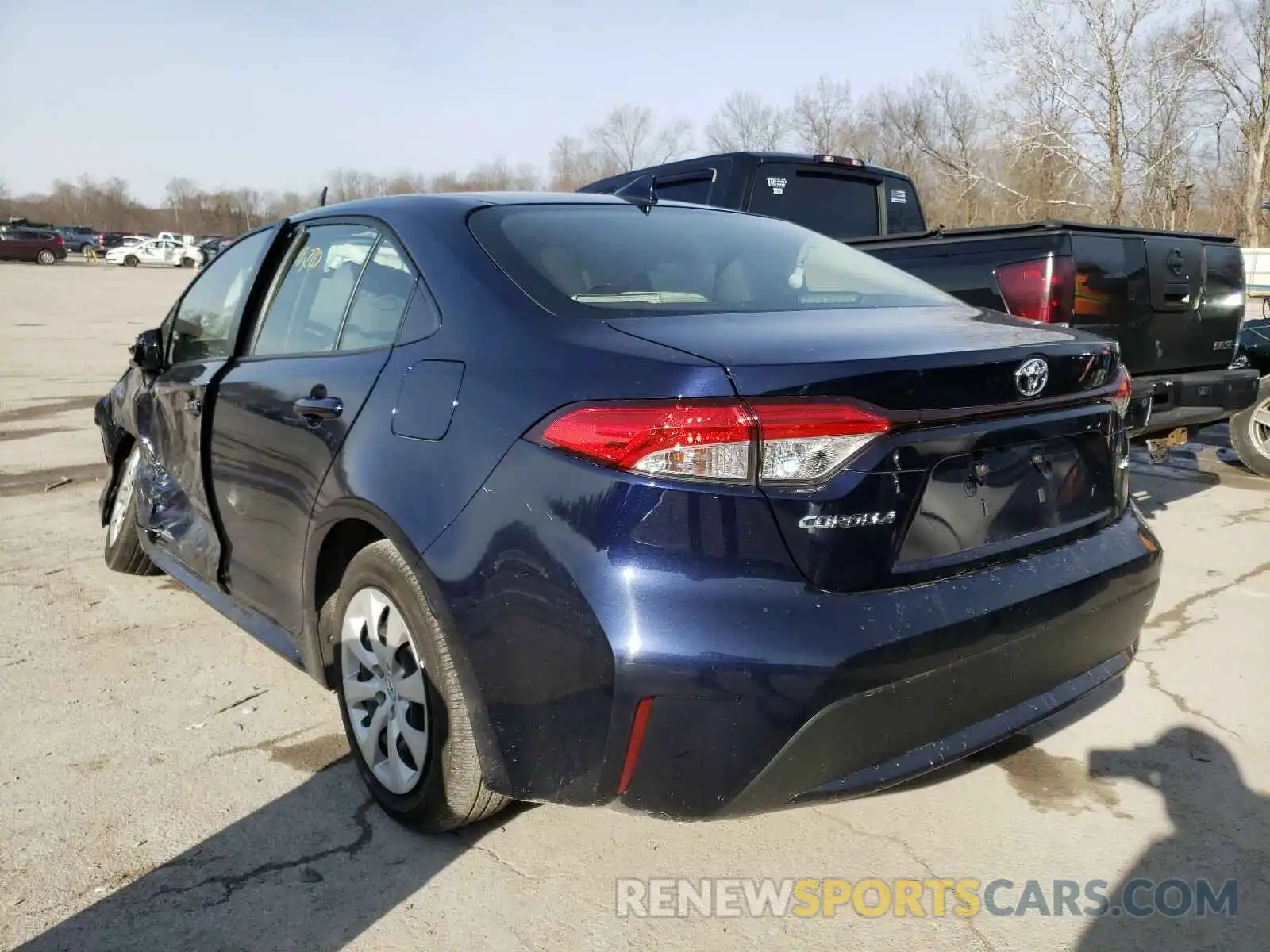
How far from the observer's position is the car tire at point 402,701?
8.02ft

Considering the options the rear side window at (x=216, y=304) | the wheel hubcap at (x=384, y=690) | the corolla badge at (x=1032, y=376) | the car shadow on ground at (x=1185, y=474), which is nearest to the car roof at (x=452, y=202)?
the rear side window at (x=216, y=304)

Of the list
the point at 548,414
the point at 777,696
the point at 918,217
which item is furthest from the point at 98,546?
the point at 918,217

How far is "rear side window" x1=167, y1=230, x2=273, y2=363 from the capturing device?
375cm

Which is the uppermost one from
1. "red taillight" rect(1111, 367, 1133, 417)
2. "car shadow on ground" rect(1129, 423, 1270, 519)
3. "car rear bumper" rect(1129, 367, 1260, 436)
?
"red taillight" rect(1111, 367, 1133, 417)

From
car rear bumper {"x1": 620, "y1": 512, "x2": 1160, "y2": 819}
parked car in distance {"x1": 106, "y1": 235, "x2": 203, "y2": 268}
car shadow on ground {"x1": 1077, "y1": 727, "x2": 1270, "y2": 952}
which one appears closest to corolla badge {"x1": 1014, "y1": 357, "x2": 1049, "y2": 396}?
car rear bumper {"x1": 620, "y1": 512, "x2": 1160, "y2": 819}

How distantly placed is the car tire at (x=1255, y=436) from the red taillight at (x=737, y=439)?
6.43 metres

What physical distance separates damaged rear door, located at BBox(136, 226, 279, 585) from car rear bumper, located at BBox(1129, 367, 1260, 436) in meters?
4.07

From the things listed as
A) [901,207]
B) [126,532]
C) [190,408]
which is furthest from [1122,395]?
[901,207]

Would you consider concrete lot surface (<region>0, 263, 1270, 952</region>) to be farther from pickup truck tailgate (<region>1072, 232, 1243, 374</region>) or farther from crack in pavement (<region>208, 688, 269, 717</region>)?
pickup truck tailgate (<region>1072, 232, 1243, 374</region>)

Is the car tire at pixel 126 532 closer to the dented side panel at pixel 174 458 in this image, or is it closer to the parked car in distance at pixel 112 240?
the dented side panel at pixel 174 458

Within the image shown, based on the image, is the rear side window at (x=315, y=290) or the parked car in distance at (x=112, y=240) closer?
the rear side window at (x=315, y=290)

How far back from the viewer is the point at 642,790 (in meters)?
2.11

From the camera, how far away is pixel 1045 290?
182 inches

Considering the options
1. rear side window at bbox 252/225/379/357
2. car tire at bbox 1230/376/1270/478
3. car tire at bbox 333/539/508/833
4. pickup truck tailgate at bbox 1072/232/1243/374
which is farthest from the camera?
car tire at bbox 1230/376/1270/478
